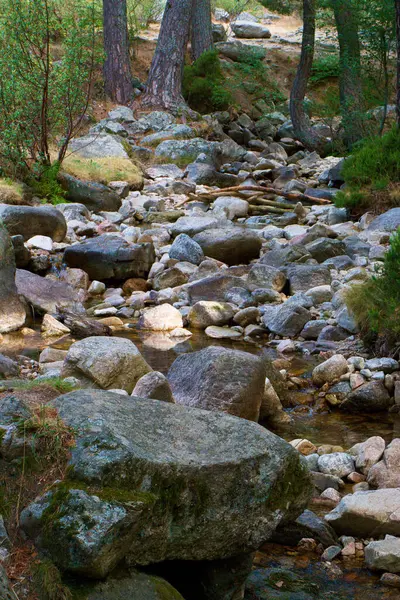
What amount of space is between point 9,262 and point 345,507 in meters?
4.90

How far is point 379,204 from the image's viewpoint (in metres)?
11.9

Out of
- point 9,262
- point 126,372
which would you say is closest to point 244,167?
point 9,262

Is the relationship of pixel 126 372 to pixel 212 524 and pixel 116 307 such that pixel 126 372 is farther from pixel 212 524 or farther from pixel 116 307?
pixel 116 307

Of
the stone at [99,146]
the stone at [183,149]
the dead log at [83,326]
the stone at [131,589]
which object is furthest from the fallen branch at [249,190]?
the stone at [131,589]

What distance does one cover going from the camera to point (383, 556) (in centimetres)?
330

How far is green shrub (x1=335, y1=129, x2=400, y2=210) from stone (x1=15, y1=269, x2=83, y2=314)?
18.3 ft

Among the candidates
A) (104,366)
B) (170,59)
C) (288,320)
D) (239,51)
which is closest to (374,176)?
(288,320)

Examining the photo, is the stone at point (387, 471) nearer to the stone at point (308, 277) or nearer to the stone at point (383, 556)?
the stone at point (383, 556)

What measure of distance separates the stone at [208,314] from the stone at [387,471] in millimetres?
3847

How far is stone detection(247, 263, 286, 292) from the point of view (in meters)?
8.91

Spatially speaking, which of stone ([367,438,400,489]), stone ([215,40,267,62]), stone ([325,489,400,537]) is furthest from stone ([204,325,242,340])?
stone ([215,40,267,62])

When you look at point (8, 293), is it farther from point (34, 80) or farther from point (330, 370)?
point (34, 80)

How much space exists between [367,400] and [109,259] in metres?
4.67

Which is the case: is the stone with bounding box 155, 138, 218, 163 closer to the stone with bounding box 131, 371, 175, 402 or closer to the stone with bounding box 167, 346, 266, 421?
the stone with bounding box 167, 346, 266, 421
